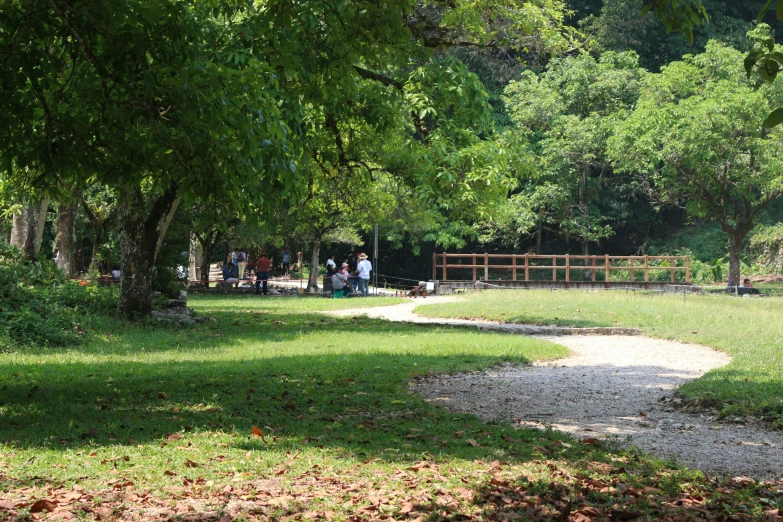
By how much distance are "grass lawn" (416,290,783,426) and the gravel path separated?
47cm

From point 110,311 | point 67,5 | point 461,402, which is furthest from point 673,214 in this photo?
point 67,5

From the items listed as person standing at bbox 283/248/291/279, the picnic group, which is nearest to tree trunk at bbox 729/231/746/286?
the picnic group

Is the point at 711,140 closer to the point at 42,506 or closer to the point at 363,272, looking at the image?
the point at 363,272

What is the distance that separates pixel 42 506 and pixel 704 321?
1840cm

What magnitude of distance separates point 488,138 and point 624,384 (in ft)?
28.5

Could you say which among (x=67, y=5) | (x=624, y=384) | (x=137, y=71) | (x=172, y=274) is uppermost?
(x=67, y=5)

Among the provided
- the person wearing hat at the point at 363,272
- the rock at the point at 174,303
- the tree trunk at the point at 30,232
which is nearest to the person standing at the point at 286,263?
the person wearing hat at the point at 363,272

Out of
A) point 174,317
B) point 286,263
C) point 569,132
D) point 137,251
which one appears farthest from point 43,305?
point 286,263

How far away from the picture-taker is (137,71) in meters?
8.31

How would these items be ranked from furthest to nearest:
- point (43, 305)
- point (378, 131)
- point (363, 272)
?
point (363, 272) < point (378, 131) < point (43, 305)

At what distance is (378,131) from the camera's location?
1912 cm

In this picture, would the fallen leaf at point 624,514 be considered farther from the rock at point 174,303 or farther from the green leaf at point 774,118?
the rock at point 174,303

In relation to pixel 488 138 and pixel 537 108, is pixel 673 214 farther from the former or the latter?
pixel 488 138

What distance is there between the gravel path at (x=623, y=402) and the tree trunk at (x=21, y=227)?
14733 mm
